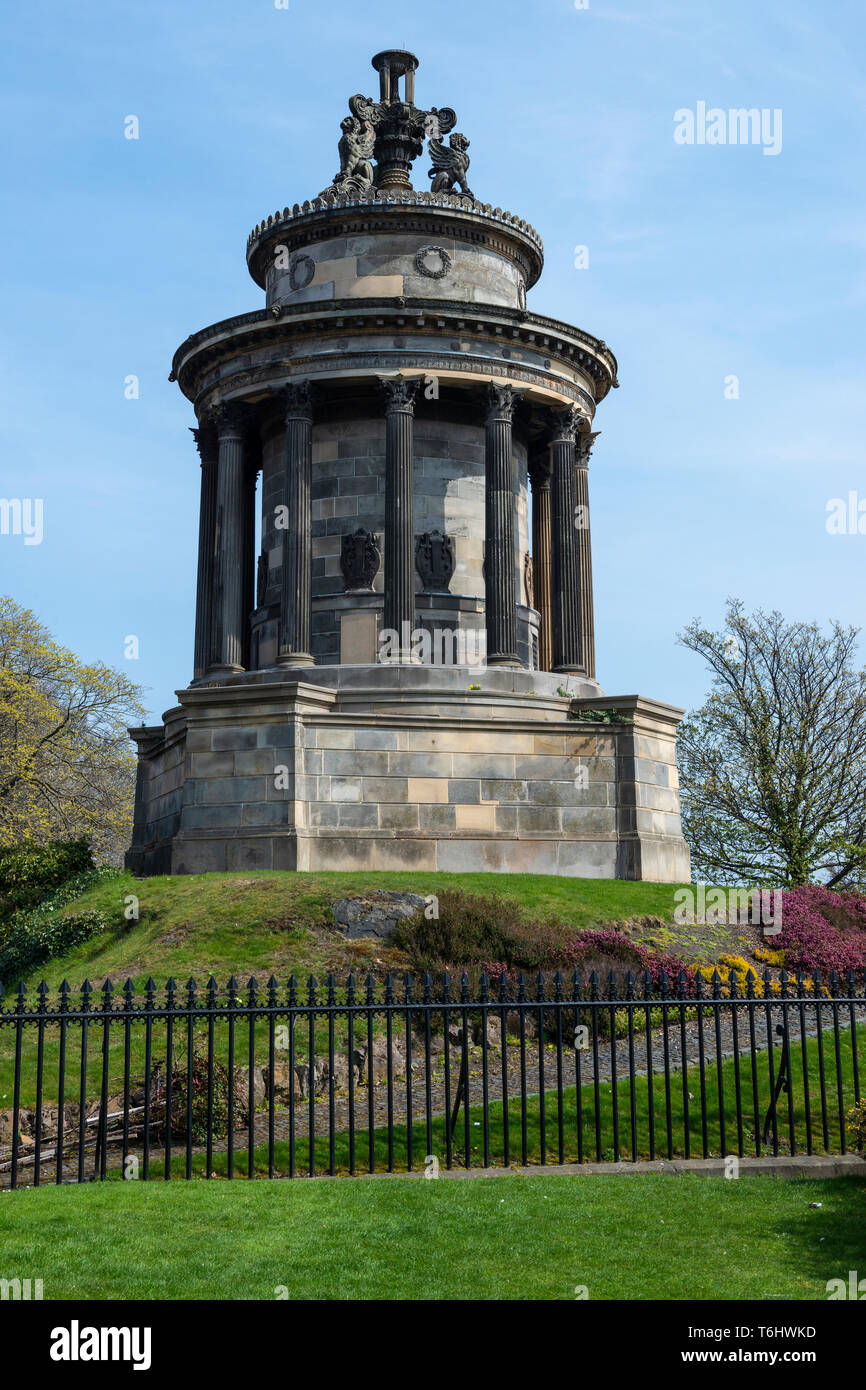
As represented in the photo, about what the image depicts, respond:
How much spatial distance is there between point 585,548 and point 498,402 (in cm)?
496

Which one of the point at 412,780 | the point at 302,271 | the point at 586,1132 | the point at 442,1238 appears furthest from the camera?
the point at 302,271

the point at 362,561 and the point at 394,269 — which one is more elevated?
the point at 394,269

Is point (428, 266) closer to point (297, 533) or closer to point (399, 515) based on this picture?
point (399, 515)

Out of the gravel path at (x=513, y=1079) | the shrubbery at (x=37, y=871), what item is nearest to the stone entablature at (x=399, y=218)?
the shrubbery at (x=37, y=871)

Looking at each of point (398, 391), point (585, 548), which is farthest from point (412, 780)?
point (585, 548)

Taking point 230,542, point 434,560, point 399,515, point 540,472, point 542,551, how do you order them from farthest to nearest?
point 540,472
point 542,551
point 230,542
point 434,560
point 399,515

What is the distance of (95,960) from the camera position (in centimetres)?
2370

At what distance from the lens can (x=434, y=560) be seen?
114 ft

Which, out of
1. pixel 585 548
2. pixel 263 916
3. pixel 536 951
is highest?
pixel 585 548

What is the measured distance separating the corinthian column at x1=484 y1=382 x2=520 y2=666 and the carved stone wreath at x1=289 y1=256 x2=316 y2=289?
247 inches

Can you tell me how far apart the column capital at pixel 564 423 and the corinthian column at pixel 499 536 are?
2.17 meters

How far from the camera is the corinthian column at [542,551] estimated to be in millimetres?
37969

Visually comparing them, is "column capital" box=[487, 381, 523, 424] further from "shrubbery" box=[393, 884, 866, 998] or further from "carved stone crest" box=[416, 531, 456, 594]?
"shrubbery" box=[393, 884, 866, 998]
